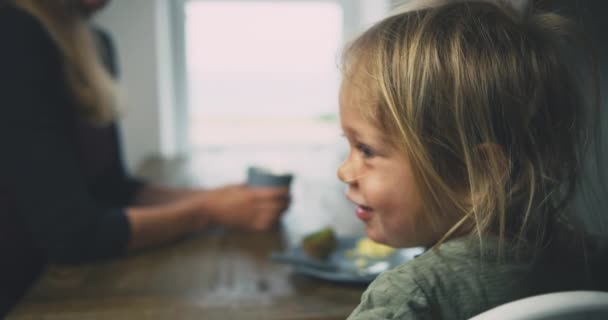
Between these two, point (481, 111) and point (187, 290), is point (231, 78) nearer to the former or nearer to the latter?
point (187, 290)

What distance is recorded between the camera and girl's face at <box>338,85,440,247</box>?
67cm

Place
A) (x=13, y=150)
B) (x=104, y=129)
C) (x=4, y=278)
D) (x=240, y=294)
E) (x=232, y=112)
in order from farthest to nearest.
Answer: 1. (x=232, y=112)
2. (x=104, y=129)
3. (x=4, y=278)
4. (x=13, y=150)
5. (x=240, y=294)

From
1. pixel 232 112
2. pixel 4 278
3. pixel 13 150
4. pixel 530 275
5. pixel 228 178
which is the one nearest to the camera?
pixel 530 275

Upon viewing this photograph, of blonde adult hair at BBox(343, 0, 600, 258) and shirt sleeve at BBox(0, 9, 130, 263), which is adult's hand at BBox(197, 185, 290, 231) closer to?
shirt sleeve at BBox(0, 9, 130, 263)

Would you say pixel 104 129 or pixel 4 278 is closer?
pixel 4 278

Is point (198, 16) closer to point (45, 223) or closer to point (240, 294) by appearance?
point (45, 223)

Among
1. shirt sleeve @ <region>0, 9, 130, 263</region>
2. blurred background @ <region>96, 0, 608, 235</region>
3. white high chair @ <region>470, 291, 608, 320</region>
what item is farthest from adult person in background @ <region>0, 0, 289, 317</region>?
blurred background @ <region>96, 0, 608, 235</region>

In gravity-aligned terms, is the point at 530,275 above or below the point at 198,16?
above

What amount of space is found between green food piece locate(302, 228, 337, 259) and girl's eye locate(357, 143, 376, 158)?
325 millimetres

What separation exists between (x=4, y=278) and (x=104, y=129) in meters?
0.50

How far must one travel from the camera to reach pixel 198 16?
280 centimetres

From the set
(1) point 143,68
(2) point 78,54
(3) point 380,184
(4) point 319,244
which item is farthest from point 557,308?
(1) point 143,68

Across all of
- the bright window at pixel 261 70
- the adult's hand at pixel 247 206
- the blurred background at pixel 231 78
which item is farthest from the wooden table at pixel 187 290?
the bright window at pixel 261 70

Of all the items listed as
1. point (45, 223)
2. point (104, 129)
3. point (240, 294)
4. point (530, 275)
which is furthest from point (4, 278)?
point (530, 275)
